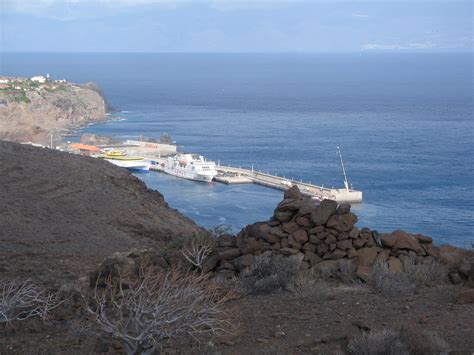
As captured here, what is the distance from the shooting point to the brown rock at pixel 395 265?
381 inches

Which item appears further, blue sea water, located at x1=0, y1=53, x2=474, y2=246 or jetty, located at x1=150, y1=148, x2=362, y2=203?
jetty, located at x1=150, y1=148, x2=362, y2=203

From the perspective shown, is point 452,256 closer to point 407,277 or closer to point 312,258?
point 407,277

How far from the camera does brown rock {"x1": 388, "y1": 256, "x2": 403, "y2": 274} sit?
9.67 meters

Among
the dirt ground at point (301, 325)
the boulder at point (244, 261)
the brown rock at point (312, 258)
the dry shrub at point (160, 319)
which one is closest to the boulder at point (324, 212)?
the brown rock at point (312, 258)

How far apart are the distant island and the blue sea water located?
3591 millimetres

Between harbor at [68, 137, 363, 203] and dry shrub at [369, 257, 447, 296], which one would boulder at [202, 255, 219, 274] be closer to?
dry shrub at [369, 257, 447, 296]

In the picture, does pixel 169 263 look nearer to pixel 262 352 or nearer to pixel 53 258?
pixel 53 258

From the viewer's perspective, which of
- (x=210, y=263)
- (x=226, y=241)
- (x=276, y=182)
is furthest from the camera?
(x=276, y=182)

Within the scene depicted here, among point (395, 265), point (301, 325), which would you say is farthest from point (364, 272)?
point (301, 325)

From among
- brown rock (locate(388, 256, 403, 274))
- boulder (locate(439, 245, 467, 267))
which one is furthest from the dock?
brown rock (locate(388, 256, 403, 274))

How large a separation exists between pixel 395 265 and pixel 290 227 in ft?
4.50

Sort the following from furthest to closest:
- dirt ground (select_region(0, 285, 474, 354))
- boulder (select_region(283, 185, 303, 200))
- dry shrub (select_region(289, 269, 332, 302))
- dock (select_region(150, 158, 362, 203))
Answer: dock (select_region(150, 158, 362, 203))
boulder (select_region(283, 185, 303, 200))
dry shrub (select_region(289, 269, 332, 302))
dirt ground (select_region(0, 285, 474, 354))

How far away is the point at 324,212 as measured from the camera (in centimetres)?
1023

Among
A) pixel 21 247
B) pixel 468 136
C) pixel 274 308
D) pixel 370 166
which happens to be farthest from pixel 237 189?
pixel 274 308
